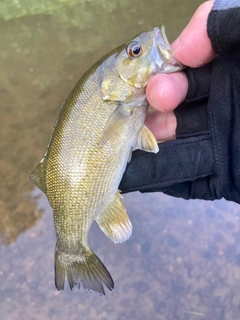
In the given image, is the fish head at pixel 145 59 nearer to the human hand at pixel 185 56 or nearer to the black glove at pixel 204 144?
the human hand at pixel 185 56

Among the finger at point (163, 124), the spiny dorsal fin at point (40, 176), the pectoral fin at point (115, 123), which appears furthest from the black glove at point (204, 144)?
the spiny dorsal fin at point (40, 176)

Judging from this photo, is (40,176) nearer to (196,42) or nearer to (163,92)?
(163,92)

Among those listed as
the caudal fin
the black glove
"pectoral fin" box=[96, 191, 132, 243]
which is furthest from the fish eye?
the caudal fin

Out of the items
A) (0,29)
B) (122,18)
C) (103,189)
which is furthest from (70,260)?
(0,29)

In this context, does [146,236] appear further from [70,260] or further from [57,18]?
[57,18]

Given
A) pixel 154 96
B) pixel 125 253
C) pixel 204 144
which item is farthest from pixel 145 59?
pixel 125 253

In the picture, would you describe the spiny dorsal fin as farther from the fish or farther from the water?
the water
